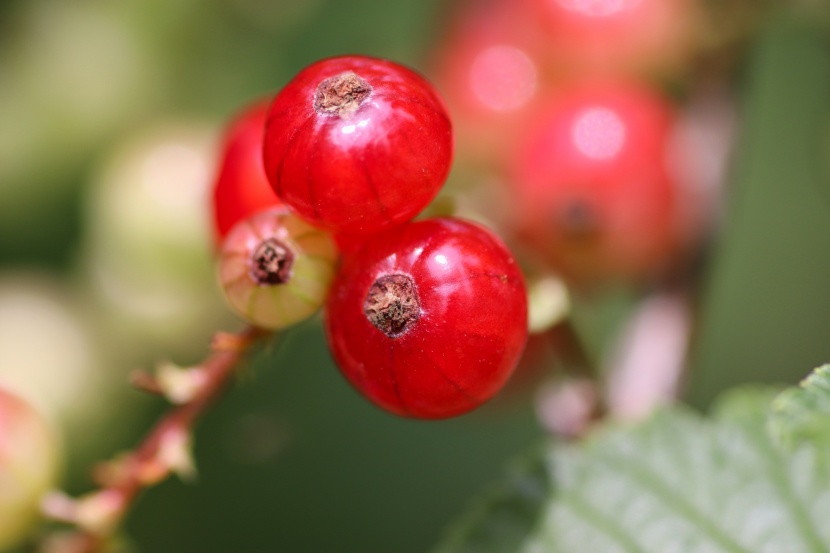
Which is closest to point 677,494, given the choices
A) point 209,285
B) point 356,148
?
point 356,148

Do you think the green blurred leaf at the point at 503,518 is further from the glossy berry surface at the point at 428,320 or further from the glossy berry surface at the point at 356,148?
the glossy berry surface at the point at 356,148

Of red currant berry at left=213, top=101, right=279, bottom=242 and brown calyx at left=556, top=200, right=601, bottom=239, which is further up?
red currant berry at left=213, top=101, right=279, bottom=242

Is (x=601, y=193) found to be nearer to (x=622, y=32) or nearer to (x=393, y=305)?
(x=622, y=32)

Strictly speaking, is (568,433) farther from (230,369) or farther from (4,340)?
(4,340)

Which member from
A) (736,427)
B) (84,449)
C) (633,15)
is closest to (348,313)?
(736,427)

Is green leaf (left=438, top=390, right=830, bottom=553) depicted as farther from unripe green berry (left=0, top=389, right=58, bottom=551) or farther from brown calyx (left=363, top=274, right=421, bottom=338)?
unripe green berry (left=0, top=389, right=58, bottom=551)

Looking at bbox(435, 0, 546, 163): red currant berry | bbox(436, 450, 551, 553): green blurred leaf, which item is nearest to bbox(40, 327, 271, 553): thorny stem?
bbox(436, 450, 551, 553): green blurred leaf

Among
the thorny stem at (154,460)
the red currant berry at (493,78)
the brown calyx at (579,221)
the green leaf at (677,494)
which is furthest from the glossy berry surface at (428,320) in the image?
the red currant berry at (493,78)
